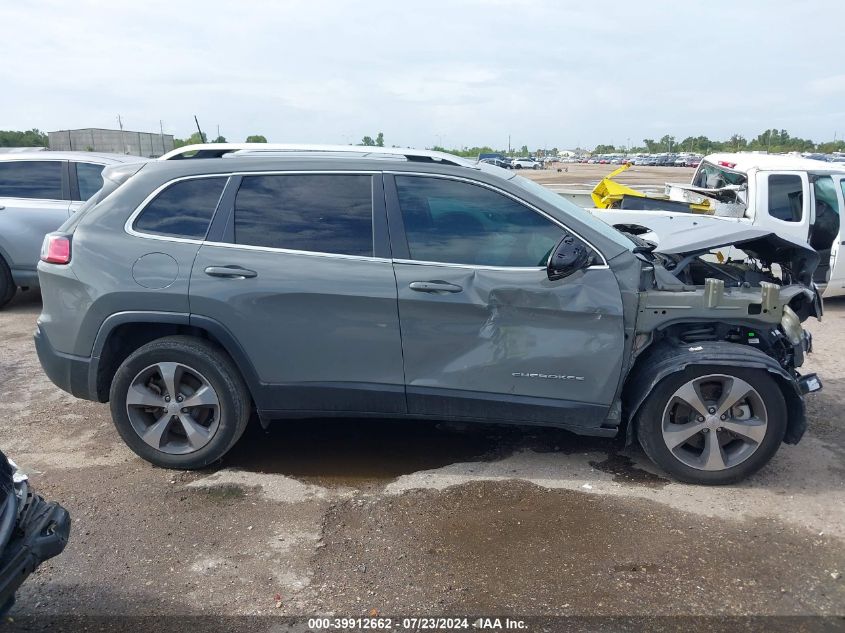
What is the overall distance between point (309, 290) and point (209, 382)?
0.81 meters

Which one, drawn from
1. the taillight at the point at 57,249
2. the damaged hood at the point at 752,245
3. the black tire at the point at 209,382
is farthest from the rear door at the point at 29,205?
the damaged hood at the point at 752,245

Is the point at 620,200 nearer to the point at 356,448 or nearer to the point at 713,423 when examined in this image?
the point at 713,423

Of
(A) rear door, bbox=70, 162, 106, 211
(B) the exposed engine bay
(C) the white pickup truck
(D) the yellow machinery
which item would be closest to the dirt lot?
(B) the exposed engine bay

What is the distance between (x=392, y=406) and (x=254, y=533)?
1.03 metres

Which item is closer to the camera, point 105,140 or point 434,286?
point 434,286

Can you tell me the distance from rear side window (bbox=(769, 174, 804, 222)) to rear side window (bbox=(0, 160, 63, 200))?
8430 millimetres

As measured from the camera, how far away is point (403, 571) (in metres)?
3.19

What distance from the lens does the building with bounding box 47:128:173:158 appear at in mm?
30281

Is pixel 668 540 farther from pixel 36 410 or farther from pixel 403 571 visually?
pixel 36 410

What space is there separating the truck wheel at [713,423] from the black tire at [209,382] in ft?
7.72

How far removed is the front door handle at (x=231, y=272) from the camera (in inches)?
154

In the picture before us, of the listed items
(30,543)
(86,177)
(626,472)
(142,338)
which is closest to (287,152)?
(142,338)

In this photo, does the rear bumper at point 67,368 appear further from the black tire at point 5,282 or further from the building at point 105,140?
the building at point 105,140

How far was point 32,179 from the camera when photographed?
27.1 feet
